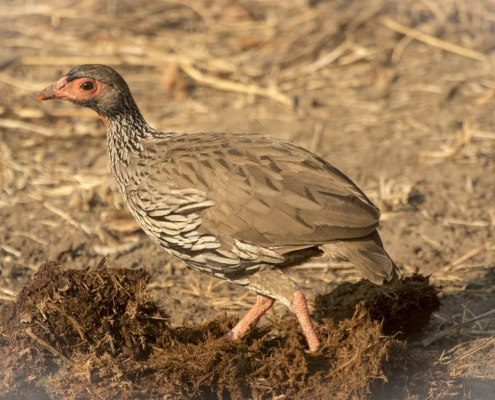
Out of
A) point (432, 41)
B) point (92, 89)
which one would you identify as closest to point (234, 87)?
point (432, 41)

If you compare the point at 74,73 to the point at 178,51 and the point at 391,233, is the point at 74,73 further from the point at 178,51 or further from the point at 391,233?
the point at 178,51

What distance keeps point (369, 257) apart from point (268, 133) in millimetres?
4196

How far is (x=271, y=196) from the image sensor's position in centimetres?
525

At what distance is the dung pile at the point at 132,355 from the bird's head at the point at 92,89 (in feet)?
4.33

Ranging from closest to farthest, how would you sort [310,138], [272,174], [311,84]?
[272,174] < [310,138] < [311,84]

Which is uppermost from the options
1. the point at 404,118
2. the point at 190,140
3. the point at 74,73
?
the point at 74,73

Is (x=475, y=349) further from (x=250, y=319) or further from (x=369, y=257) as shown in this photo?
(x=250, y=319)

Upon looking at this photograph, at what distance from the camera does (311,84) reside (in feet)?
33.5

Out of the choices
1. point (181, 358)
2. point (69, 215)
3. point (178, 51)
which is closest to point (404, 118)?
point (178, 51)

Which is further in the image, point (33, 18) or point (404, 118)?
point (33, 18)

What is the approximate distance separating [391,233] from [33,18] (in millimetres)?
6635

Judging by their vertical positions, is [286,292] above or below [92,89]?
below

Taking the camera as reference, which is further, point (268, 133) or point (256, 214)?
point (268, 133)

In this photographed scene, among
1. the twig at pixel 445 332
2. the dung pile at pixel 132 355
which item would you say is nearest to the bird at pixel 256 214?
the dung pile at pixel 132 355
